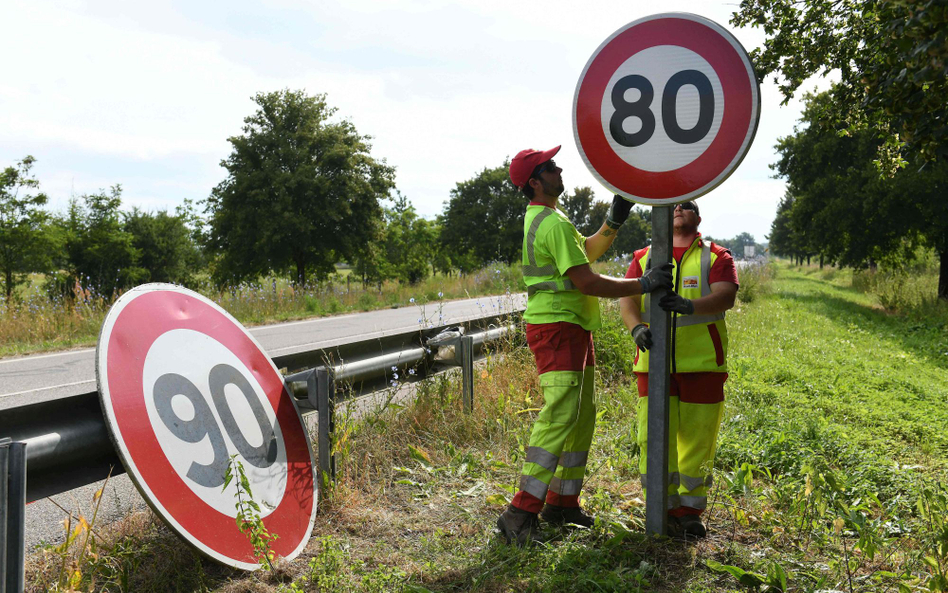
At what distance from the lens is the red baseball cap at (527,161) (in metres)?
3.33

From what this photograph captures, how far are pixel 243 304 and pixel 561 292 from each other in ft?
44.4

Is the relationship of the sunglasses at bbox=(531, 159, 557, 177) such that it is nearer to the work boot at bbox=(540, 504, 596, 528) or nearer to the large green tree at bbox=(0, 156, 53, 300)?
the work boot at bbox=(540, 504, 596, 528)

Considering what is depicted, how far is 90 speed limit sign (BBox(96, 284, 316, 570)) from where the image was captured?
2.42 metres

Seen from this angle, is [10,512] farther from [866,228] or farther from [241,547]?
[866,228]

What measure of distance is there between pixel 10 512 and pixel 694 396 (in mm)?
2929

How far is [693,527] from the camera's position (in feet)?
10.5

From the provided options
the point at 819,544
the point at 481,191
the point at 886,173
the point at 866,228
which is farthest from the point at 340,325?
the point at 481,191

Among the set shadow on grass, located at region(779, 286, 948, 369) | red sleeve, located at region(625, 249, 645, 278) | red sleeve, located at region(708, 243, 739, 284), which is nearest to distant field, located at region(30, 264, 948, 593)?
red sleeve, located at region(708, 243, 739, 284)

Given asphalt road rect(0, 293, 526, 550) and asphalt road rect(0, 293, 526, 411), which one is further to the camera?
asphalt road rect(0, 293, 526, 411)

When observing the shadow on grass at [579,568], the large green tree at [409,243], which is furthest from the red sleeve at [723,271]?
the large green tree at [409,243]

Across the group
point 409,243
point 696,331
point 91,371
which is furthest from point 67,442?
point 409,243

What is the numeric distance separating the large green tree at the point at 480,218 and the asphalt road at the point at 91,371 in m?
38.0

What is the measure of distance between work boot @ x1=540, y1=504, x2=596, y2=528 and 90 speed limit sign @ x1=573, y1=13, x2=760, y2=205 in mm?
1640

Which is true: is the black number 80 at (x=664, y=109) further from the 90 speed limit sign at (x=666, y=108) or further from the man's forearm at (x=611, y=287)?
the man's forearm at (x=611, y=287)
